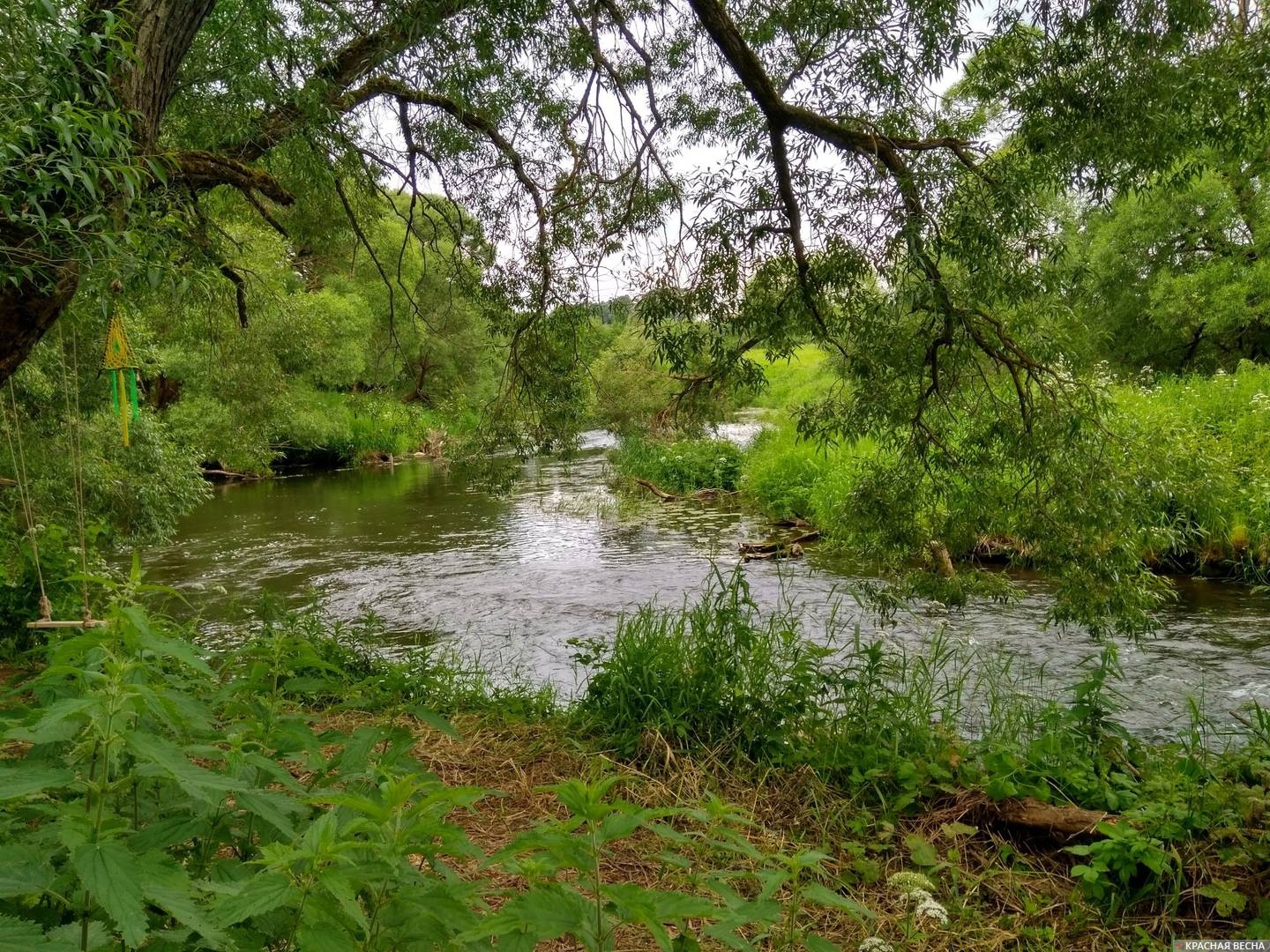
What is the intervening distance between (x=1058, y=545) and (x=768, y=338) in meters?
2.08

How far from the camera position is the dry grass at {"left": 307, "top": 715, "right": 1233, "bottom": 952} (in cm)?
271

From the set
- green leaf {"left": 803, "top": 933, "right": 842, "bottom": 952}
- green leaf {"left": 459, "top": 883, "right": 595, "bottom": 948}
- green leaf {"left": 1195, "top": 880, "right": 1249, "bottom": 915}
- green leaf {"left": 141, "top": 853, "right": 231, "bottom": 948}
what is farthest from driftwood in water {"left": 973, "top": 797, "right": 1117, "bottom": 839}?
green leaf {"left": 141, "top": 853, "right": 231, "bottom": 948}

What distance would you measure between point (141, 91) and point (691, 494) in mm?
14340

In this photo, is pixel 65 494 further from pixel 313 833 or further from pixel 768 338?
pixel 313 833

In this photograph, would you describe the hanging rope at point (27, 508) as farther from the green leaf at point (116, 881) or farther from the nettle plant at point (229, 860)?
the green leaf at point (116, 881)

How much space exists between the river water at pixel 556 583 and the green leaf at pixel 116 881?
4.58 meters

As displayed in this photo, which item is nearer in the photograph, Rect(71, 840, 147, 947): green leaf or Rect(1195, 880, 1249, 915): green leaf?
Rect(71, 840, 147, 947): green leaf

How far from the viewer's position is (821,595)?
8.89m

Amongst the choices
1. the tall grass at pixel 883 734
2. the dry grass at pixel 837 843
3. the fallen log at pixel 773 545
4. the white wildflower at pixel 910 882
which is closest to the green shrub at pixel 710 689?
the tall grass at pixel 883 734

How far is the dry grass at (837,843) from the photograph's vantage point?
271 centimetres

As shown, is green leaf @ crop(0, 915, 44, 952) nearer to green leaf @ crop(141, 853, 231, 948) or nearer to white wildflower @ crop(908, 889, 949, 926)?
green leaf @ crop(141, 853, 231, 948)

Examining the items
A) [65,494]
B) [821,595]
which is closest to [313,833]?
[821,595]

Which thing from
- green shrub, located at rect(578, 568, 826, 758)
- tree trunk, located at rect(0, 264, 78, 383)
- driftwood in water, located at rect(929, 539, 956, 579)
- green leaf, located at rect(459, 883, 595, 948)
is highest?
tree trunk, located at rect(0, 264, 78, 383)

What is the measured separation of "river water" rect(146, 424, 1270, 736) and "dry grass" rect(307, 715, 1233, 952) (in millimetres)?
1766
